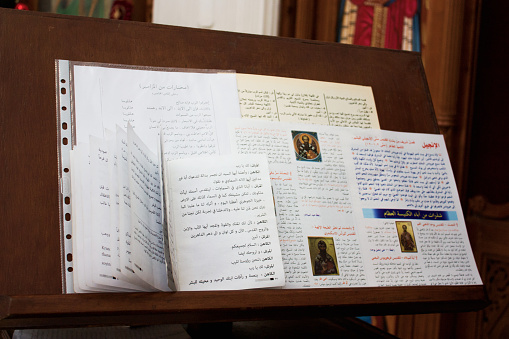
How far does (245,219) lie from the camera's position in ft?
4.09

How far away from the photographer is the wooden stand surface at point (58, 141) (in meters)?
1.11

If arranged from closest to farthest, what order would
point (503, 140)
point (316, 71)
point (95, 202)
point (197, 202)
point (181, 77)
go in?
1. point (95, 202)
2. point (197, 202)
3. point (181, 77)
4. point (316, 71)
5. point (503, 140)

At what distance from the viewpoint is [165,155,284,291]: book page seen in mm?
1188

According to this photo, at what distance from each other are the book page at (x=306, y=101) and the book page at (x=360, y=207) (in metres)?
0.04

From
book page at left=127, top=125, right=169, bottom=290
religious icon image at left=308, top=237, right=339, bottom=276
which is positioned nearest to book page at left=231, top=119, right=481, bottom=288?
religious icon image at left=308, top=237, right=339, bottom=276

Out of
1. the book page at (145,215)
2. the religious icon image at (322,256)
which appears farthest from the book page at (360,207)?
the book page at (145,215)

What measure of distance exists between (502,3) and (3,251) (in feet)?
7.08

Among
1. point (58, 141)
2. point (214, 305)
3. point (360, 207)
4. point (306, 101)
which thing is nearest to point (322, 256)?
point (360, 207)

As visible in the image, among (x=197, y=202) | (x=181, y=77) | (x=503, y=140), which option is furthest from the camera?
(x=503, y=140)

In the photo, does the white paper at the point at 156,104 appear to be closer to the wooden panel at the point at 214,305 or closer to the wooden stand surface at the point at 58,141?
the wooden stand surface at the point at 58,141

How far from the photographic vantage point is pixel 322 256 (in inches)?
52.7

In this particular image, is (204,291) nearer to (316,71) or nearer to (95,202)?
(95,202)

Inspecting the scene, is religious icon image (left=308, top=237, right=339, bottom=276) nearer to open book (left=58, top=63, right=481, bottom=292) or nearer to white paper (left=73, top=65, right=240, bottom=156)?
open book (left=58, top=63, right=481, bottom=292)

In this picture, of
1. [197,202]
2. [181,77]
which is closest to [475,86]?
[181,77]
